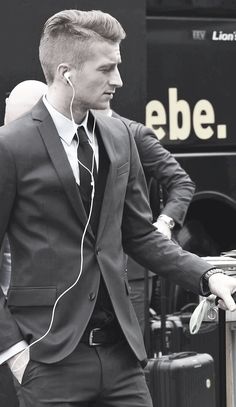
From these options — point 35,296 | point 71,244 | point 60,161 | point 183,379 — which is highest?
point 60,161

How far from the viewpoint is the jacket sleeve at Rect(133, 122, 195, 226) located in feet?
21.0

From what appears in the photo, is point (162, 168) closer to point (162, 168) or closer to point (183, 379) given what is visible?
point (162, 168)

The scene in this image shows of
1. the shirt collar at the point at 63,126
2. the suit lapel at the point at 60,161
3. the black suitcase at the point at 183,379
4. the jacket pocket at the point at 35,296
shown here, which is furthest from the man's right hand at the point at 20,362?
the black suitcase at the point at 183,379

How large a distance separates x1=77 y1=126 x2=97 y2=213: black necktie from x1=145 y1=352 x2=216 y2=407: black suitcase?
2227 millimetres

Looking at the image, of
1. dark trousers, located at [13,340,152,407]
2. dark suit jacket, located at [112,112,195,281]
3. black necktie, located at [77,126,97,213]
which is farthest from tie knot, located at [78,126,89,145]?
dark suit jacket, located at [112,112,195,281]

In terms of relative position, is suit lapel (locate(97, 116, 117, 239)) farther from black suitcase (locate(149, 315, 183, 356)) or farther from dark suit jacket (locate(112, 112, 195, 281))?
black suitcase (locate(149, 315, 183, 356))

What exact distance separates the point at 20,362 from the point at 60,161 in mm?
584

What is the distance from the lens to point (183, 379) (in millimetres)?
6074

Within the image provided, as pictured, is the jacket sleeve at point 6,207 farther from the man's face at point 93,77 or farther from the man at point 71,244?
the man's face at point 93,77

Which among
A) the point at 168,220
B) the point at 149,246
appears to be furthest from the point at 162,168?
the point at 149,246

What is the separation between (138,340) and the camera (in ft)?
13.3

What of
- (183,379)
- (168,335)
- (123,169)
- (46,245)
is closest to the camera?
(46,245)

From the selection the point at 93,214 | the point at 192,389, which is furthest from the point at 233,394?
the point at 93,214

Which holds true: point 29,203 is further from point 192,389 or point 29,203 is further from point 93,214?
point 192,389
